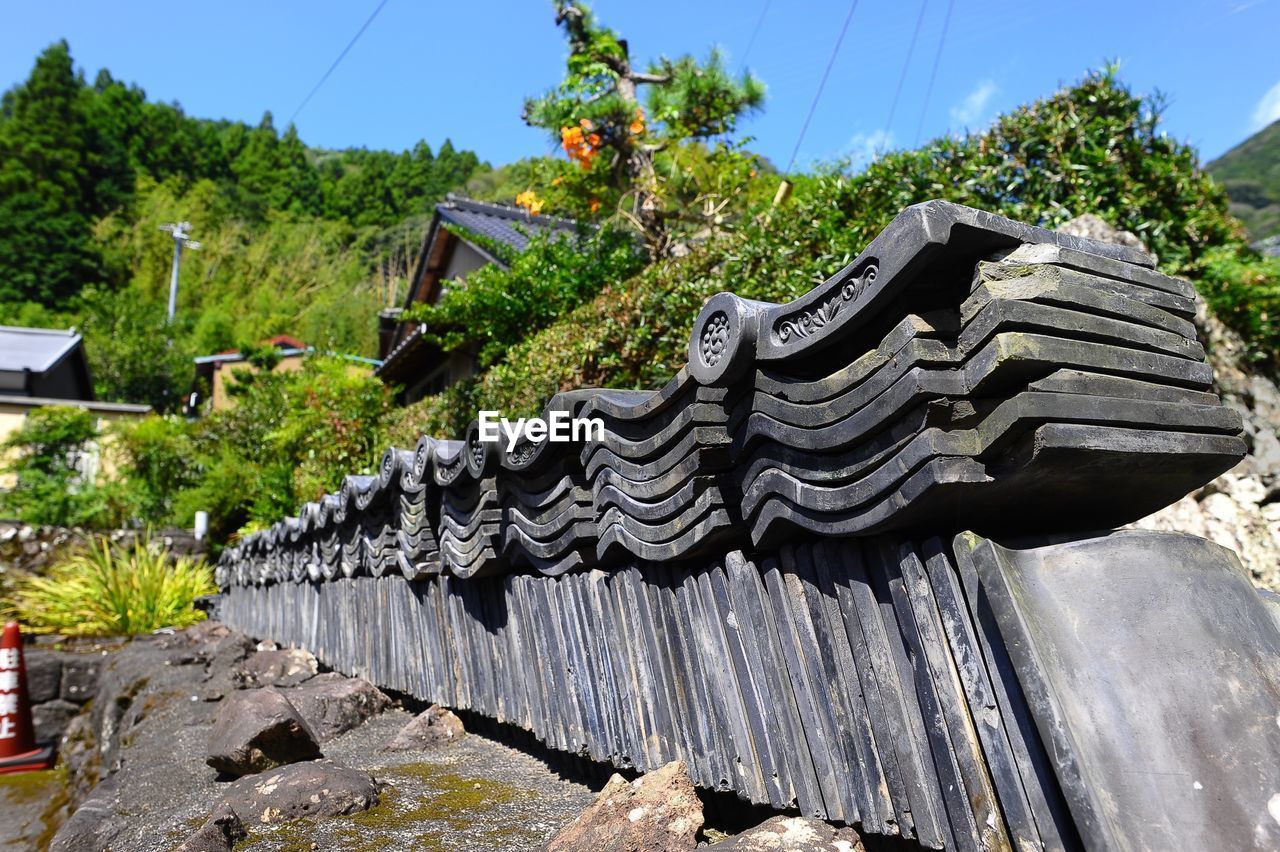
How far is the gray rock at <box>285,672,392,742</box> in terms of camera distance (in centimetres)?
526

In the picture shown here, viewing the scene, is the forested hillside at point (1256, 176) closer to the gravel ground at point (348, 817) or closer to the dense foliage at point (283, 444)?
the dense foliage at point (283, 444)

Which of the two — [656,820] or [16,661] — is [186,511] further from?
[656,820]

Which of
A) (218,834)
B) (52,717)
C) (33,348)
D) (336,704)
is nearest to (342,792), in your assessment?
(218,834)

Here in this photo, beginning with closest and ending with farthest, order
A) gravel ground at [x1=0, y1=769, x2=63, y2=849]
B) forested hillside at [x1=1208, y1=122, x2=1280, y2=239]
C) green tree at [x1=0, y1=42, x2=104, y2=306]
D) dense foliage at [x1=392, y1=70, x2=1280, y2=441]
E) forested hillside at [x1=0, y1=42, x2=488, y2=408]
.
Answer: dense foliage at [x1=392, y1=70, x2=1280, y2=441]
gravel ground at [x1=0, y1=769, x2=63, y2=849]
forested hillside at [x1=1208, y1=122, x2=1280, y2=239]
forested hillside at [x1=0, y1=42, x2=488, y2=408]
green tree at [x1=0, y1=42, x2=104, y2=306]

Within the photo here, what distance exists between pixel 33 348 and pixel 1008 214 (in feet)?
100

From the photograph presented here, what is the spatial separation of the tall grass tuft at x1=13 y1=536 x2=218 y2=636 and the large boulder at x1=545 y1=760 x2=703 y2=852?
497 inches

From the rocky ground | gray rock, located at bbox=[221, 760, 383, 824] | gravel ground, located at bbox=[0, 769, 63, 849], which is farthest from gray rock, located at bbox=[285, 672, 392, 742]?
gravel ground, located at bbox=[0, 769, 63, 849]

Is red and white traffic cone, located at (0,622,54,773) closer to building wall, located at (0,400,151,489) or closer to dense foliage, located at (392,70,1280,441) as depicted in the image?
dense foliage, located at (392,70,1280,441)

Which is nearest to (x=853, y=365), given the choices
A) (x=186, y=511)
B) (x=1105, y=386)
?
(x=1105, y=386)

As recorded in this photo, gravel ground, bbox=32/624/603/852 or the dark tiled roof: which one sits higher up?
the dark tiled roof

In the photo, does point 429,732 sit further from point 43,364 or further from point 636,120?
point 43,364

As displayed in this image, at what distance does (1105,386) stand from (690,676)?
1647mm

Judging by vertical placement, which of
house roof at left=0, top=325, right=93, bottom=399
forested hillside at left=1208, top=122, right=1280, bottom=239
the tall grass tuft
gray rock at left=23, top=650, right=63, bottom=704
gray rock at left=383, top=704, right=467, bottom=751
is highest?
forested hillside at left=1208, top=122, right=1280, bottom=239

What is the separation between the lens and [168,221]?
5088 centimetres
